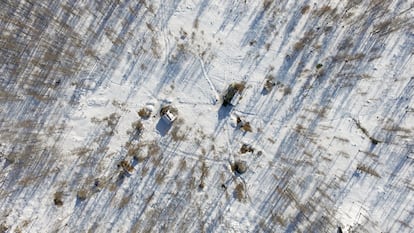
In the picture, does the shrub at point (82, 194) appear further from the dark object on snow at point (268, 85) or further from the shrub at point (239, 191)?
the dark object on snow at point (268, 85)

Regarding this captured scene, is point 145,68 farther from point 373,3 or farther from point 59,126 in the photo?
point 373,3

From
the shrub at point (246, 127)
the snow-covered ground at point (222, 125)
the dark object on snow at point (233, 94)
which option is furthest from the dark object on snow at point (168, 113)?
the shrub at point (246, 127)

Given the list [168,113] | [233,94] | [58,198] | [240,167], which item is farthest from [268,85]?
[58,198]

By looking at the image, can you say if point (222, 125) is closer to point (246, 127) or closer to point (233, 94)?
point (246, 127)

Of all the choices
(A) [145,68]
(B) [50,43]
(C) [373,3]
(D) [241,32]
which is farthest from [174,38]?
(C) [373,3]

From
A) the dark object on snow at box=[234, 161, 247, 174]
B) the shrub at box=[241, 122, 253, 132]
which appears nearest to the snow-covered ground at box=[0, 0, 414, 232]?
the shrub at box=[241, 122, 253, 132]

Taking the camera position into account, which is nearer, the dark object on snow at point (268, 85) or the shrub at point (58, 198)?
the shrub at point (58, 198)
